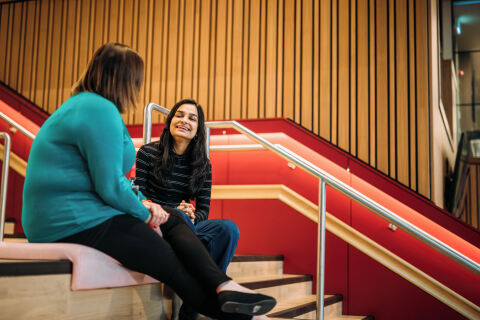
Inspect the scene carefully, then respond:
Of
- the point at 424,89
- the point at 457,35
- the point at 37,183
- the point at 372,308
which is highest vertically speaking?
the point at 457,35

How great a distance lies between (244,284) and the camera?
2596 millimetres

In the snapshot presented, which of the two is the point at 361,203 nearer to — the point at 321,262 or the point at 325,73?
the point at 321,262

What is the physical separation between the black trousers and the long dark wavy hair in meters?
0.71

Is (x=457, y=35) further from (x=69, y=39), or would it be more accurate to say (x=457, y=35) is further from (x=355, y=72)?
(x=69, y=39)

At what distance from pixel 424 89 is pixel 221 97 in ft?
5.38

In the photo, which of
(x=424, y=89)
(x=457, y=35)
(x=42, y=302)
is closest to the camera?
(x=42, y=302)

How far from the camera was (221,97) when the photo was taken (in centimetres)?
440

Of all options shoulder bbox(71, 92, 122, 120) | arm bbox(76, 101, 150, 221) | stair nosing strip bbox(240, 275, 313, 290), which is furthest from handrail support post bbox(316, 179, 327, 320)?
shoulder bbox(71, 92, 122, 120)

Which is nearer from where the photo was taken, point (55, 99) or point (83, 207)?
point (83, 207)

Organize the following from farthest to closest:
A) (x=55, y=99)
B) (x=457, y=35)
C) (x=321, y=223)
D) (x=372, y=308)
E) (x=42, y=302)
Answer: (x=457, y=35) → (x=55, y=99) → (x=372, y=308) → (x=321, y=223) → (x=42, y=302)

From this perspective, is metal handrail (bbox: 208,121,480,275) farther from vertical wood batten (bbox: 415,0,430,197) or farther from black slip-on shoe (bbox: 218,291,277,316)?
vertical wood batten (bbox: 415,0,430,197)

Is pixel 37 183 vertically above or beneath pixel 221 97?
beneath

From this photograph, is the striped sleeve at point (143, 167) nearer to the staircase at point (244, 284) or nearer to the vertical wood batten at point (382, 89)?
the staircase at point (244, 284)

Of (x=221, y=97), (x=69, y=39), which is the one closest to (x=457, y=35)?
(x=221, y=97)
